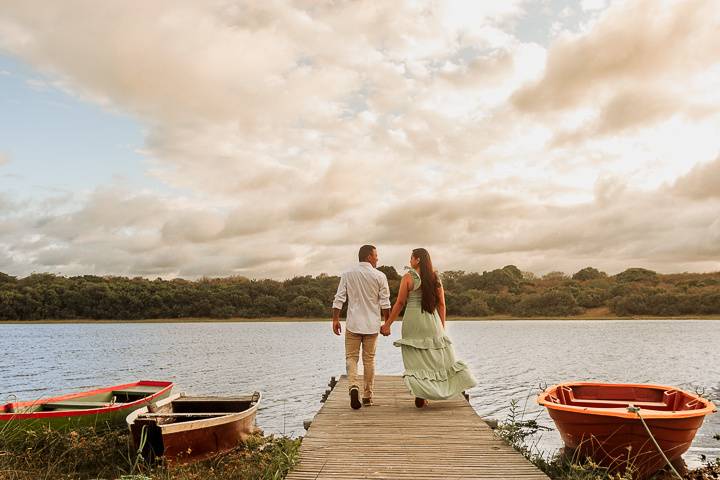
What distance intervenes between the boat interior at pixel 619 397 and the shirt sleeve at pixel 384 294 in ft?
11.7

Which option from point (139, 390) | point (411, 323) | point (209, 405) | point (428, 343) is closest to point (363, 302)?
point (411, 323)

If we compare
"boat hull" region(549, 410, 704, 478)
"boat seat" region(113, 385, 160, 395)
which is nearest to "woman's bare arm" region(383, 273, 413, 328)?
"boat hull" region(549, 410, 704, 478)

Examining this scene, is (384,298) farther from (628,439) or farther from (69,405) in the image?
(69,405)

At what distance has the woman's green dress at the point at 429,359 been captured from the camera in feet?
31.4

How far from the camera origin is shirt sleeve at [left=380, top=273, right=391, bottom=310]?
9367 mm

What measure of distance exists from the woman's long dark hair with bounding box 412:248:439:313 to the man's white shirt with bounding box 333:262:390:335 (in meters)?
0.61

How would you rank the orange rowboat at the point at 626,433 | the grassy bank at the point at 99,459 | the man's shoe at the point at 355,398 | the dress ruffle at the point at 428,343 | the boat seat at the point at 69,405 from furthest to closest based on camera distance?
the boat seat at the point at 69,405 < the man's shoe at the point at 355,398 < the dress ruffle at the point at 428,343 < the grassy bank at the point at 99,459 < the orange rowboat at the point at 626,433

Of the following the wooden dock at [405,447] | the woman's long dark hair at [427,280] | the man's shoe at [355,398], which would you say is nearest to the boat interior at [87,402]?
the man's shoe at [355,398]

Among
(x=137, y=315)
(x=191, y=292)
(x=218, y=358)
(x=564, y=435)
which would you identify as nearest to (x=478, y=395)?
(x=564, y=435)

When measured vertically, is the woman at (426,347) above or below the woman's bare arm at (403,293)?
below

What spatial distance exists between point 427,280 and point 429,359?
1.30m

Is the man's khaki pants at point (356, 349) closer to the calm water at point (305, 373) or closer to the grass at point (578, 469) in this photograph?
the grass at point (578, 469)

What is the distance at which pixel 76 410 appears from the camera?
11719 mm

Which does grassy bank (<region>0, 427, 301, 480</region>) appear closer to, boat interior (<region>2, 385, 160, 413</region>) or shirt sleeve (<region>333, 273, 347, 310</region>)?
boat interior (<region>2, 385, 160, 413</region>)
